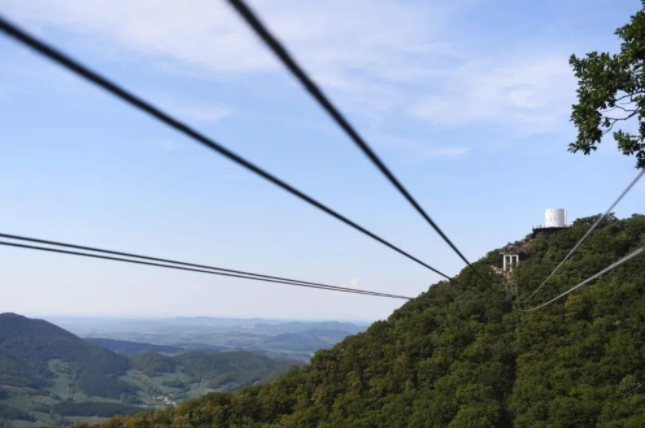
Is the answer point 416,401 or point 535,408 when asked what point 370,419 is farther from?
point 535,408

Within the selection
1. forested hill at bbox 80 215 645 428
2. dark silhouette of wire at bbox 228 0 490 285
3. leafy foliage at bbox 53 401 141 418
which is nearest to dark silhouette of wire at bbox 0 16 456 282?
dark silhouette of wire at bbox 228 0 490 285

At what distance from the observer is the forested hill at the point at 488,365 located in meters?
22.7

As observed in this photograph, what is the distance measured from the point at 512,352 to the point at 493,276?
891cm

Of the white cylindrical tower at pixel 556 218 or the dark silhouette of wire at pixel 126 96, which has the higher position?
the white cylindrical tower at pixel 556 218

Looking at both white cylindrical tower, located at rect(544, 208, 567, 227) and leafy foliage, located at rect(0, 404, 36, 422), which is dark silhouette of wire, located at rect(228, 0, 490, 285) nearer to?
white cylindrical tower, located at rect(544, 208, 567, 227)

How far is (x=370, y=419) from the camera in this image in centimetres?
2531

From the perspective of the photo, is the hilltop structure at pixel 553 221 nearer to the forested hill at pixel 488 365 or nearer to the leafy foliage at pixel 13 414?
the forested hill at pixel 488 365

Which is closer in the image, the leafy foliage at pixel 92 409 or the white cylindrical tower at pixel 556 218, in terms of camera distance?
the white cylindrical tower at pixel 556 218

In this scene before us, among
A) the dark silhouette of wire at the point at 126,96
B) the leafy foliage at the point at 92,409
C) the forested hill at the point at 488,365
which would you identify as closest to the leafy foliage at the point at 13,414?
the leafy foliage at the point at 92,409

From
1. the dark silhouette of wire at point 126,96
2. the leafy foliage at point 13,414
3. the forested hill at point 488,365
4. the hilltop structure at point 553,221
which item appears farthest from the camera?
the leafy foliage at point 13,414

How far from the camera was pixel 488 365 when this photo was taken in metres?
26.6

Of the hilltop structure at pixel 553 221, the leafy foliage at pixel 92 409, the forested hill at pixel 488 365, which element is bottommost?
the leafy foliage at pixel 92 409

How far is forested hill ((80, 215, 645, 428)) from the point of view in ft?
74.5

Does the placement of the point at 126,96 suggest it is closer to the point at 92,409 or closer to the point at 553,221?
the point at 553,221
